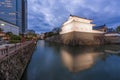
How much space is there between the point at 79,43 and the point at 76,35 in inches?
101

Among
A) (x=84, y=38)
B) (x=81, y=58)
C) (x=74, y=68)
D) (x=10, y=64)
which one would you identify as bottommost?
(x=74, y=68)

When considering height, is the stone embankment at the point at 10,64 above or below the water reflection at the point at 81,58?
above

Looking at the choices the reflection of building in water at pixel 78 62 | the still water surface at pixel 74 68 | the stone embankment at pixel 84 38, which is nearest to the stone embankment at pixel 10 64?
the still water surface at pixel 74 68

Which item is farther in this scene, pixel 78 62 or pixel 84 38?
pixel 84 38

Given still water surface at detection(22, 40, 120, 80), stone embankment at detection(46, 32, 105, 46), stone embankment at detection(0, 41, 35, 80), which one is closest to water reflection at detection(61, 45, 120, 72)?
still water surface at detection(22, 40, 120, 80)

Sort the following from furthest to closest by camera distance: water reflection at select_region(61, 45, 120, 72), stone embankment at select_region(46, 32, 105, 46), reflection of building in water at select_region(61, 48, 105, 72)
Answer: stone embankment at select_region(46, 32, 105, 46) < water reflection at select_region(61, 45, 120, 72) < reflection of building in water at select_region(61, 48, 105, 72)

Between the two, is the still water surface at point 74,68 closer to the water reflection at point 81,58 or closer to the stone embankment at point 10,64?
the water reflection at point 81,58

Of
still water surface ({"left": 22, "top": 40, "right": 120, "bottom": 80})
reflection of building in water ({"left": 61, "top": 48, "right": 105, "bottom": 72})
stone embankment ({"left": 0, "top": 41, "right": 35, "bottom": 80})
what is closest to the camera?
stone embankment ({"left": 0, "top": 41, "right": 35, "bottom": 80})

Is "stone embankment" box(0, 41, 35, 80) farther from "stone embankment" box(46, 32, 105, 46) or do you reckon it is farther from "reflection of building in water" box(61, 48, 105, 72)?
"stone embankment" box(46, 32, 105, 46)

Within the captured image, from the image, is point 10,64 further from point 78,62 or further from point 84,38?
point 84,38

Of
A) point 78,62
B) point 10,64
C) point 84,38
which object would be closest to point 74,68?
point 78,62

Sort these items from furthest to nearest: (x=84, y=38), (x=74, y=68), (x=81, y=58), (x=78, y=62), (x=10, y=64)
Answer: (x=84, y=38)
(x=81, y=58)
(x=78, y=62)
(x=74, y=68)
(x=10, y=64)

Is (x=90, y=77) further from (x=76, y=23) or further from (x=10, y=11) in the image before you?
(x=10, y=11)

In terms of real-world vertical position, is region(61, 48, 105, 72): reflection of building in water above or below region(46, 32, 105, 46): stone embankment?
below
